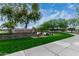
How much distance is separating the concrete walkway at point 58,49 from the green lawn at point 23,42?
0.06 metres

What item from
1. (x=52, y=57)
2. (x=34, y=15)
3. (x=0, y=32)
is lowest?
(x=52, y=57)

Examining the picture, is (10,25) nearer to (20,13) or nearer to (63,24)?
(20,13)

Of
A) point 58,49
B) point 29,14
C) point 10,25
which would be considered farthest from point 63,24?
point 10,25

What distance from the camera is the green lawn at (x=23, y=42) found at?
3.06 meters

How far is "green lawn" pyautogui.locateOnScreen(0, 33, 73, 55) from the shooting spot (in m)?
3.06

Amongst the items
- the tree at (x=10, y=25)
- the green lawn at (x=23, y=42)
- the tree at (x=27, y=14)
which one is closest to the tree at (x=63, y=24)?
the green lawn at (x=23, y=42)

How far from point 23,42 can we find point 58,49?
1.63ft

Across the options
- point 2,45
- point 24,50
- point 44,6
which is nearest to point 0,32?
point 2,45

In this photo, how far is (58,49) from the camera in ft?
10.1

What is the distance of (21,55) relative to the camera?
3.03 m

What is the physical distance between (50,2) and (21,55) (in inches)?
32.2

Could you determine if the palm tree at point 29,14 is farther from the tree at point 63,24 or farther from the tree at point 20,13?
the tree at point 63,24

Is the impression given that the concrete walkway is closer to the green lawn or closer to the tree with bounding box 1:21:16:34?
the green lawn

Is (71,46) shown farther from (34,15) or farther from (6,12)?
(6,12)
